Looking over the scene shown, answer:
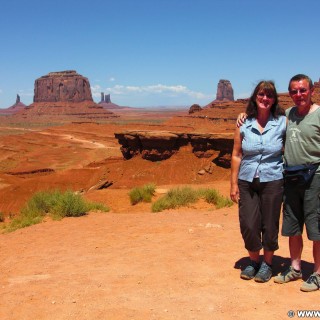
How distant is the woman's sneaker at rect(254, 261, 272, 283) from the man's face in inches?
65.1

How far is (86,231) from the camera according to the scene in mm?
7215

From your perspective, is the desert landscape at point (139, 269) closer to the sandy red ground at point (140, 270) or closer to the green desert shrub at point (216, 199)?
the sandy red ground at point (140, 270)

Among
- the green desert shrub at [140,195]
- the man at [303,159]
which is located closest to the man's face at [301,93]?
the man at [303,159]

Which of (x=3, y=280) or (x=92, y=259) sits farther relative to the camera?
(x=92, y=259)

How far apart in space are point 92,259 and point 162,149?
40.1 feet

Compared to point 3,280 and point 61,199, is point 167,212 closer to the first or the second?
point 61,199

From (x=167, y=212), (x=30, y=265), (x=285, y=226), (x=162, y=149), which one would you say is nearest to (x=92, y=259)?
(x=30, y=265)

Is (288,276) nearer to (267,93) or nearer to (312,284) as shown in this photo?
(312,284)

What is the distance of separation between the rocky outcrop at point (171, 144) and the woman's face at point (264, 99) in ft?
Answer: 38.6

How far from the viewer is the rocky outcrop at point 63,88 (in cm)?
12512

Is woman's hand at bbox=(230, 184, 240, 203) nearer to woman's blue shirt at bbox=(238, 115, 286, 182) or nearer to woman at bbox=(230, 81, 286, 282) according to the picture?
woman at bbox=(230, 81, 286, 282)

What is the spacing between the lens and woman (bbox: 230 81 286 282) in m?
3.74

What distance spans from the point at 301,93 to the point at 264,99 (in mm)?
343

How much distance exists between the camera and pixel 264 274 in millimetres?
3934
